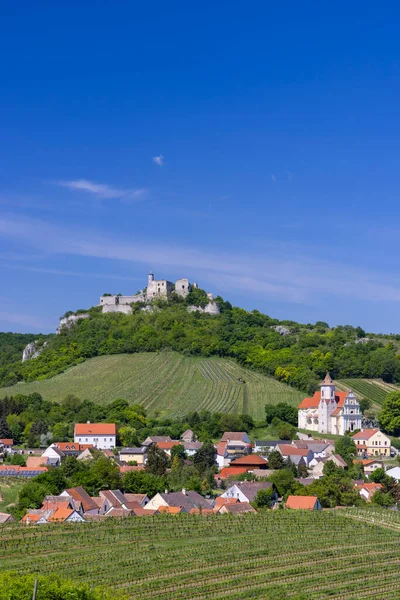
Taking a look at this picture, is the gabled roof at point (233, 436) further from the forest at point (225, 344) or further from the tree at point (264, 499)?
the tree at point (264, 499)

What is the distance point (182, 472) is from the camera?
216 ft

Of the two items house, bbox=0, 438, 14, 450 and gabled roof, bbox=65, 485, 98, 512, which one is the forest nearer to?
house, bbox=0, 438, 14, 450

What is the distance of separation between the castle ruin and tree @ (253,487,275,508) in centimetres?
7688

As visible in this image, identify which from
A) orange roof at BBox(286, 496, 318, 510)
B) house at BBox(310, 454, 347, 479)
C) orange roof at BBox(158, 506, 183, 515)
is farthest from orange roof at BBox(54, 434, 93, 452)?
orange roof at BBox(286, 496, 318, 510)

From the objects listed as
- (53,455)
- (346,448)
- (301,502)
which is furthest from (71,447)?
(301,502)

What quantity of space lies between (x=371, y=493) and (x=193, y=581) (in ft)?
93.8

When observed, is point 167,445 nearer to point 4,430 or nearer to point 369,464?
point 4,430

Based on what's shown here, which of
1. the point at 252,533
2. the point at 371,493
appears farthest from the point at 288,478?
the point at 252,533

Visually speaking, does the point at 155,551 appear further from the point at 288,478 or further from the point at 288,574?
the point at 288,478

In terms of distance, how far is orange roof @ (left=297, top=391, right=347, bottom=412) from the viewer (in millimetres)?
91438

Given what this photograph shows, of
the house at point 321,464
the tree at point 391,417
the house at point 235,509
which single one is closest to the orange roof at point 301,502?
the house at point 235,509

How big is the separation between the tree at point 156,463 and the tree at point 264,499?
10.6 meters

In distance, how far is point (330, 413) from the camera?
91125 mm

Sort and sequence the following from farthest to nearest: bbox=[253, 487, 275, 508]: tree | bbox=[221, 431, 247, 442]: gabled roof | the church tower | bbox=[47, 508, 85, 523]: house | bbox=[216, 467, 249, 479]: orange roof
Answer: the church tower, bbox=[221, 431, 247, 442]: gabled roof, bbox=[216, 467, 249, 479]: orange roof, bbox=[253, 487, 275, 508]: tree, bbox=[47, 508, 85, 523]: house
